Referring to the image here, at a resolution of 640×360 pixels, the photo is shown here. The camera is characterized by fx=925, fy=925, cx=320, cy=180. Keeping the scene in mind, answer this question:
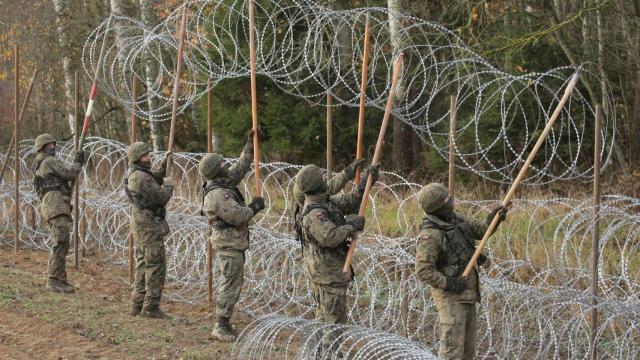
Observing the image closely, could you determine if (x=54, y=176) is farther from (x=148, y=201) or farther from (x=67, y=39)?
(x=67, y=39)

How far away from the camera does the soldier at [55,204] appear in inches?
439

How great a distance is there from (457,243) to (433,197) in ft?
1.38

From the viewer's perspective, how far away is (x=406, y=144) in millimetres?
17438

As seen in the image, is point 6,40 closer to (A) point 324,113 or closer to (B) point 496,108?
(A) point 324,113

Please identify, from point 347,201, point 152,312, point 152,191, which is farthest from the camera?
point 152,312

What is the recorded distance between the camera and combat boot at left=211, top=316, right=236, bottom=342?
9.04m

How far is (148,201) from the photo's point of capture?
967cm

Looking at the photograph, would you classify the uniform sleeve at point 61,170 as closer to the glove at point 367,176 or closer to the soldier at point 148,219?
the soldier at point 148,219

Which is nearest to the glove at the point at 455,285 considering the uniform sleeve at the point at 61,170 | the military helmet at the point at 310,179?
the military helmet at the point at 310,179

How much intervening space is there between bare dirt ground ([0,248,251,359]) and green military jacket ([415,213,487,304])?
2.34 m

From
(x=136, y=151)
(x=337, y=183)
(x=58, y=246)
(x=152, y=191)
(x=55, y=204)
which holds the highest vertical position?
(x=136, y=151)

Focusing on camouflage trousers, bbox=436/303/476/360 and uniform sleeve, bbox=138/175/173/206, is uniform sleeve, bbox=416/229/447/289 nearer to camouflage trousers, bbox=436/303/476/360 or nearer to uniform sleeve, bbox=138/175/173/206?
camouflage trousers, bbox=436/303/476/360

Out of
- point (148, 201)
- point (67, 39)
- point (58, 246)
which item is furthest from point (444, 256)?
point (67, 39)

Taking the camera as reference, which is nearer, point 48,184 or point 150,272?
point 150,272
